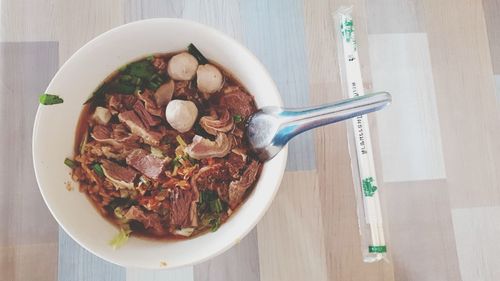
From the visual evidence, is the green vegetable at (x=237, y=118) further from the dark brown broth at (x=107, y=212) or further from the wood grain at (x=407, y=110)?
the wood grain at (x=407, y=110)

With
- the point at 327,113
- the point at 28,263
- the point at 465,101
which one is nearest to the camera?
the point at 327,113

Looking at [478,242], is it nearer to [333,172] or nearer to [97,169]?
[333,172]

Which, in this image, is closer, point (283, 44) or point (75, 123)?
point (75, 123)

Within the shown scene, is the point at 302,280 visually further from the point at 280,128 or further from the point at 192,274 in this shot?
the point at 280,128

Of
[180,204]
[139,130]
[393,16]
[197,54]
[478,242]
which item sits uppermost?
[393,16]

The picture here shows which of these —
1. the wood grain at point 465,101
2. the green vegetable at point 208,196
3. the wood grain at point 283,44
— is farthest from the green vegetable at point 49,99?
the wood grain at point 465,101

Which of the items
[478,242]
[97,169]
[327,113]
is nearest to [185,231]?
[97,169]

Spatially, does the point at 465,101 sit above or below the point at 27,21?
below

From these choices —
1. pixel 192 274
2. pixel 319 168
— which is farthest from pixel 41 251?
pixel 319 168
